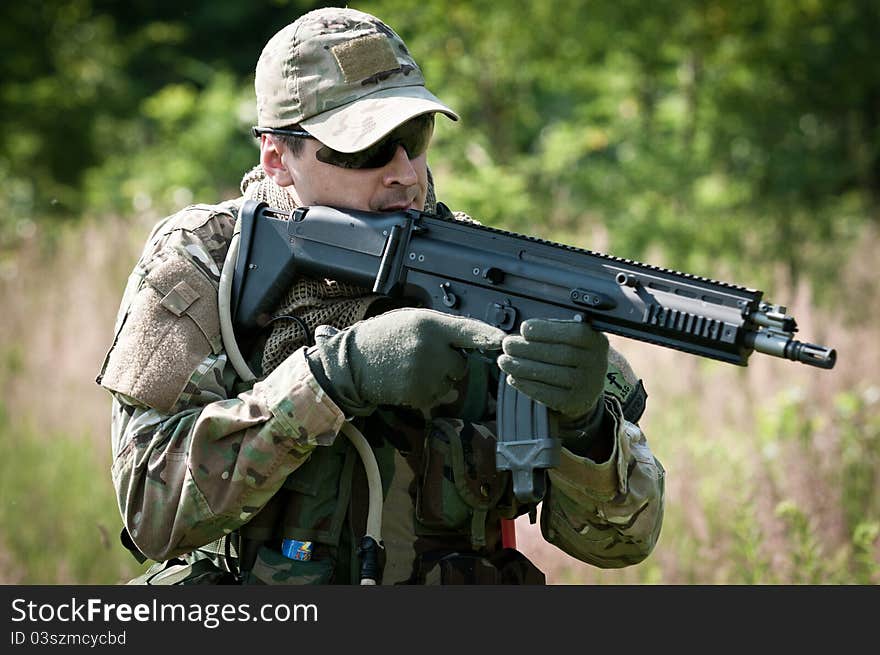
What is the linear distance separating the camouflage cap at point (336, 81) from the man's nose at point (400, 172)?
0.37 ft

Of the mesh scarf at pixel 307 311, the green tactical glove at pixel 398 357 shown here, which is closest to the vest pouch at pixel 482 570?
the green tactical glove at pixel 398 357

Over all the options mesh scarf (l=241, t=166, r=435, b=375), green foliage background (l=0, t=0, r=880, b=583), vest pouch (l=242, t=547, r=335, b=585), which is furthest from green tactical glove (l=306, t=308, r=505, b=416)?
green foliage background (l=0, t=0, r=880, b=583)

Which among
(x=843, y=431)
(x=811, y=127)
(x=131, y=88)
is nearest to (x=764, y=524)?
(x=843, y=431)

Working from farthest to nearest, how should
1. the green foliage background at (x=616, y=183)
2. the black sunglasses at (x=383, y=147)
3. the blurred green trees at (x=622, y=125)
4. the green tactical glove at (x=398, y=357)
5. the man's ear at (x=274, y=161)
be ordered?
the blurred green trees at (x=622, y=125) → the green foliage background at (x=616, y=183) → the man's ear at (x=274, y=161) → the black sunglasses at (x=383, y=147) → the green tactical glove at (x=398, y=357)

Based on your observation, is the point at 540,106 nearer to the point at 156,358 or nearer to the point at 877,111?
the point at 877,111

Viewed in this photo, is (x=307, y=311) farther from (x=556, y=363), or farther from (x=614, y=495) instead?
(x=614, y=495)

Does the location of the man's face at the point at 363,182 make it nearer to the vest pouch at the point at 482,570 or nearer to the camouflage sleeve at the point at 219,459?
the camouflage sleeve at the point at 219,459

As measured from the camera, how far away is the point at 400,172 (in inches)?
104

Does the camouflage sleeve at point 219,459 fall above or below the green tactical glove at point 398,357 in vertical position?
below

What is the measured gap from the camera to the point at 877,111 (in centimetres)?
1363

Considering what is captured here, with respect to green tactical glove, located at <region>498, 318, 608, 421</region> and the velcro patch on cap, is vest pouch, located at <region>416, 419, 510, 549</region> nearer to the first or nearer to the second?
green tactical glove, located at <region>498, 318, 608, 421</region>

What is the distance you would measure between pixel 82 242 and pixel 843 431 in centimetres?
540

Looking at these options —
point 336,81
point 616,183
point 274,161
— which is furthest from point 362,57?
point 616,183

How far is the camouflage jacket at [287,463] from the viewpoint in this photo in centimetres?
239
